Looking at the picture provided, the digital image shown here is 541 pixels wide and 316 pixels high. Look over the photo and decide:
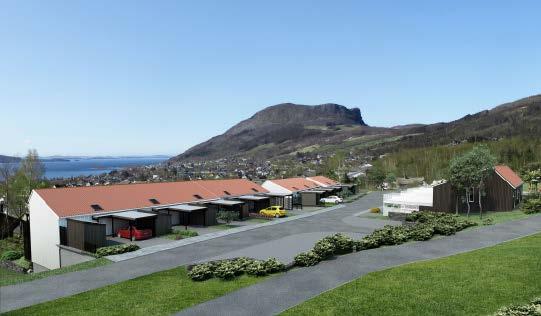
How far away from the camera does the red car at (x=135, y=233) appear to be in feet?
122

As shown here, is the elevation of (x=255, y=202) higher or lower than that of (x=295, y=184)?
lower

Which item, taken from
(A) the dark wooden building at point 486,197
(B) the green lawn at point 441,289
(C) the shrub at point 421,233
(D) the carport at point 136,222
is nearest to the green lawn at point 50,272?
(D) the carport at point 136,222

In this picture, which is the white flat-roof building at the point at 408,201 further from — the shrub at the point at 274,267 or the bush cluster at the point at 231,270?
the bush cluster at the point at 231,270

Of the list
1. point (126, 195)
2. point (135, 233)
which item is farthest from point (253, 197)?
point (135, 233)

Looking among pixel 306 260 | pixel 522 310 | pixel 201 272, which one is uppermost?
pixel 522 310

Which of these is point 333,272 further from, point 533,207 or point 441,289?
point 533,207

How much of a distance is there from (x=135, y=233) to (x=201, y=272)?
16.6 meters

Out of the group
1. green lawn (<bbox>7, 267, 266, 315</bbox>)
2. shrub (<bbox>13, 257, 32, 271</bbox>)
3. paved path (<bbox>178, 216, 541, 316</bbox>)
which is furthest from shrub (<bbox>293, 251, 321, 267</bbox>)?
shrub (<bbox>13, 257, 32, 271</bbox>)

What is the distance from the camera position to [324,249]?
2584 centimetres

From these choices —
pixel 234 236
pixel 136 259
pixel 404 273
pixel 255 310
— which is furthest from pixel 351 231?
pixel 255 310

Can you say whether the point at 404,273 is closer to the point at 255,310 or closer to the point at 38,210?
the point at 255,310

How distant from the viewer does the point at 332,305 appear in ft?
57.4

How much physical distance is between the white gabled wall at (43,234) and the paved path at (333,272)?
79.1ft

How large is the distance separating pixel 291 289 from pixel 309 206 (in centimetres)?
4709
